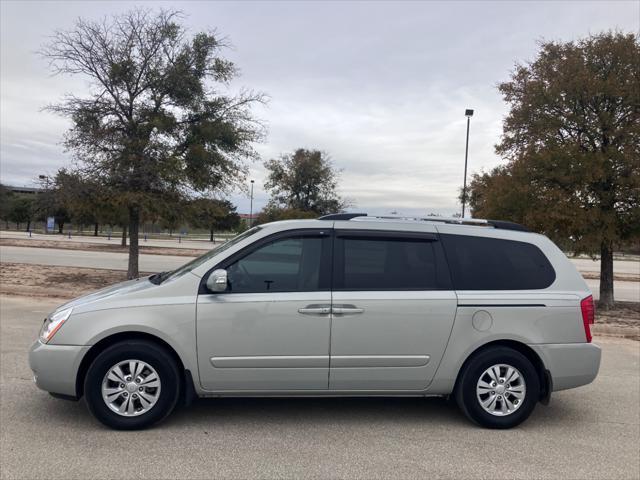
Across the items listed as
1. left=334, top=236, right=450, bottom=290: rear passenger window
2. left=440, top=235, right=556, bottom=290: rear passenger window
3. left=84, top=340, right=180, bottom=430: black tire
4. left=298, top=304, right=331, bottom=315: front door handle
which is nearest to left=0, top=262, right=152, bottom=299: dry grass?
left=84, top=340, right=180, bottom=430: black tire

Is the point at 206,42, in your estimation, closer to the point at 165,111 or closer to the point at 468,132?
the point at 165,111

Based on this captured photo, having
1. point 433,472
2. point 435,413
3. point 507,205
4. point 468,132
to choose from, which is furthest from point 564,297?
point 468,132

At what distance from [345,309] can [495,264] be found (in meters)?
1.43

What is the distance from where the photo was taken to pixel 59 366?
4.02 metres

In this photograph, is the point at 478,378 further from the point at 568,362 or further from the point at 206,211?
the point at 206,211

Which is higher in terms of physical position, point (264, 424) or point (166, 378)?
point (166, 378)

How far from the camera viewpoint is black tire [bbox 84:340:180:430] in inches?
158

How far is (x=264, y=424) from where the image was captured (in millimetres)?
4305

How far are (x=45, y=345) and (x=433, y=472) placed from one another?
3120 mm

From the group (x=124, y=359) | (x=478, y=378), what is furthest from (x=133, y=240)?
(x=478, y=378)

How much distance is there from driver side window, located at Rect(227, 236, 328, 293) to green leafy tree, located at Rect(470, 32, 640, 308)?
7.98 m

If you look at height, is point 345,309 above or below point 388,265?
below

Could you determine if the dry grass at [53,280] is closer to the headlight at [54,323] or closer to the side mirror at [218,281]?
the headlight at [54,323]

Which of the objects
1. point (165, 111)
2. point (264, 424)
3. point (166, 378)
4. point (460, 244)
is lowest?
point (264, 424)
